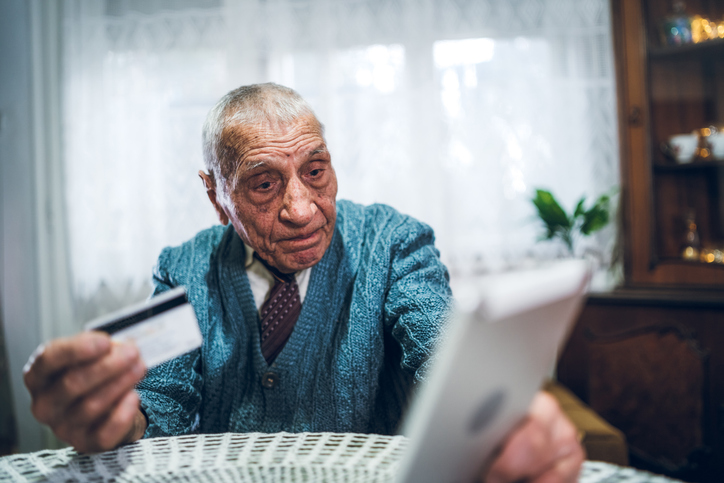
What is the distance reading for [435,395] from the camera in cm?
28

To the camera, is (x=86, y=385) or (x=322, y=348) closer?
(x=86, y=385)

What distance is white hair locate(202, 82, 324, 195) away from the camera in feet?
2.80

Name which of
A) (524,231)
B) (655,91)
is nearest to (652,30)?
(655,91)

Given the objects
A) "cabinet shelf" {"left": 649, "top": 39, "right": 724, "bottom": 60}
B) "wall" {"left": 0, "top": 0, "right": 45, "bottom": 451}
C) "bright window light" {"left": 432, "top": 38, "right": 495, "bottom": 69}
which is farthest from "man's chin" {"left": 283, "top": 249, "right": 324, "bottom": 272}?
"wall" {"left": 0, "top": 0, "right": 45, "bottom": 451}

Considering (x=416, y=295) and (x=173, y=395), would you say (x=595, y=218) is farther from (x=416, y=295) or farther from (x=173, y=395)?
(x=173, y=395)

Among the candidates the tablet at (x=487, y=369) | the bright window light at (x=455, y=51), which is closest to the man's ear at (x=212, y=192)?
the tablet at (x=487, y=369)

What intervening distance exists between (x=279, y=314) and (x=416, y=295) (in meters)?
0.29

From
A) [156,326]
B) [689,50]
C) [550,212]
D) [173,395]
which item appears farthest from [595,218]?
[156,326]

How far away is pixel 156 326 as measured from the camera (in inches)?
18.0

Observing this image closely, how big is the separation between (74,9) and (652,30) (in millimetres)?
2598

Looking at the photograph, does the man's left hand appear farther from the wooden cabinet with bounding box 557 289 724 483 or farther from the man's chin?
the wooden cabinet with bounding box 557 289 724 483

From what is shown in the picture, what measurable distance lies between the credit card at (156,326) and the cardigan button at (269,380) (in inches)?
16.2

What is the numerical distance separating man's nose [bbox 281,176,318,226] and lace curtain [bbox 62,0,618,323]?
1.23 m

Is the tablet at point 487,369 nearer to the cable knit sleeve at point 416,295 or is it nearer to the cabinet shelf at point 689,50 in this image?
the cable knit sleeve at point 416,295
